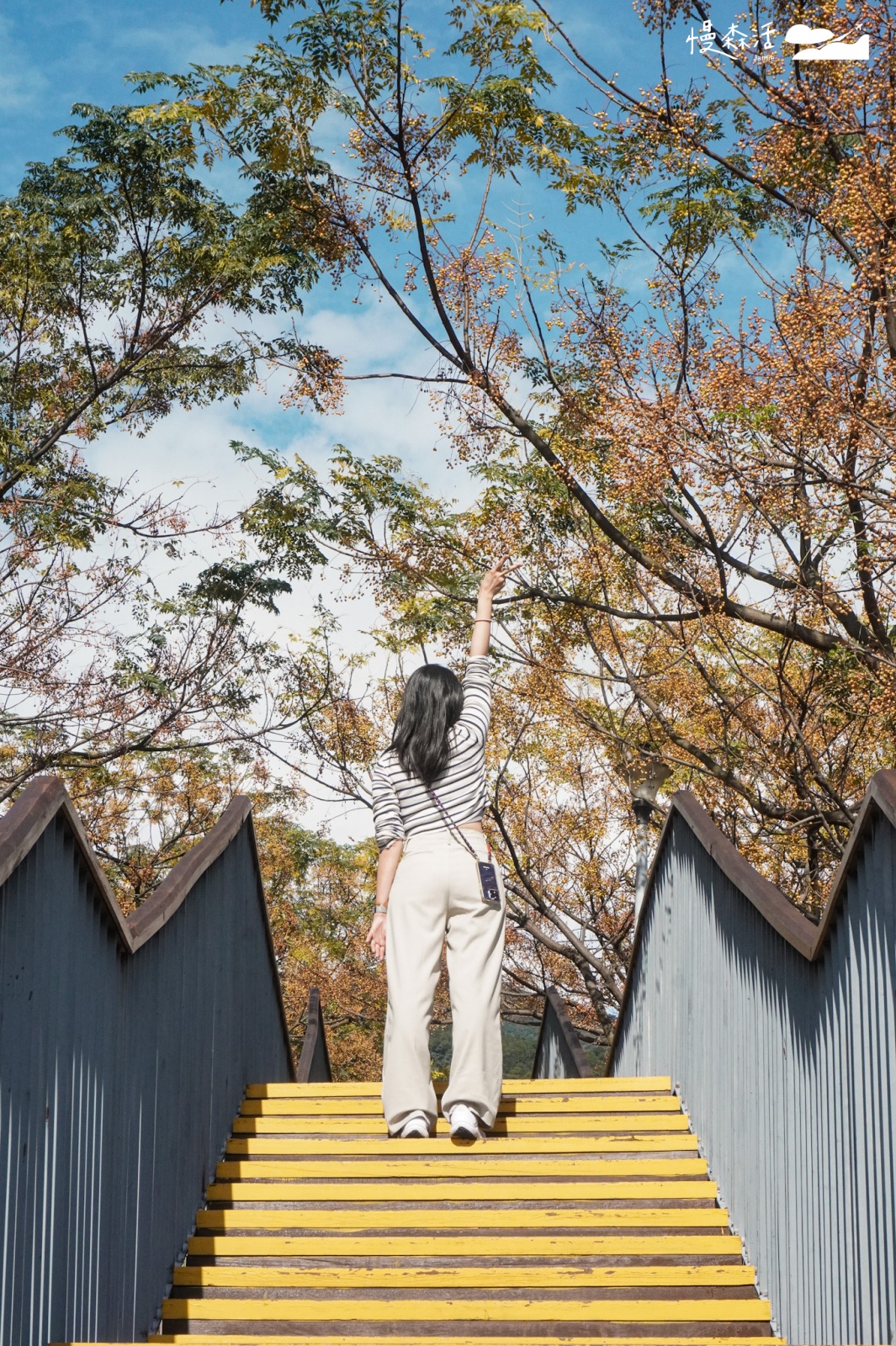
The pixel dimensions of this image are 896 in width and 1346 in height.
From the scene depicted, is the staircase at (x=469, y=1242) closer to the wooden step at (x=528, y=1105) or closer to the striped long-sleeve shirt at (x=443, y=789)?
the wooden step at (x=528, y=1105)

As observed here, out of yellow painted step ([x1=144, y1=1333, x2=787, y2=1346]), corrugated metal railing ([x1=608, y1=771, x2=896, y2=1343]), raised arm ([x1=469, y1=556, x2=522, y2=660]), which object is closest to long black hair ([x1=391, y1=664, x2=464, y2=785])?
raised arm ([x1=469, y1=556, x2=522, y2=660])

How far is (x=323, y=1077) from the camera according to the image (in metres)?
9.30

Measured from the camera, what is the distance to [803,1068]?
3.31 metres

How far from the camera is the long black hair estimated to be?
460 centimetres

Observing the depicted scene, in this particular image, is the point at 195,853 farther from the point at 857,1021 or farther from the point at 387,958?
the point at 857,1021

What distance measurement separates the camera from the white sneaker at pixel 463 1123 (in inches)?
171

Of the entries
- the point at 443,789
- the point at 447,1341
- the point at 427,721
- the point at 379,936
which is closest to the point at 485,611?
the point at 427,721

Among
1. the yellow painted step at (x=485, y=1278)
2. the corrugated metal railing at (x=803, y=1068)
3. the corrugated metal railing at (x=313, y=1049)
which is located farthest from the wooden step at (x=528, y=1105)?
the corrugated metal railing at (x=313, y=1049)

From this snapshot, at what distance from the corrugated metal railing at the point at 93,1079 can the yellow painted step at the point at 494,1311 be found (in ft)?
1.35

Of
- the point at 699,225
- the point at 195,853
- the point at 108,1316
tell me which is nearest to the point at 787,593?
the point at 699,225

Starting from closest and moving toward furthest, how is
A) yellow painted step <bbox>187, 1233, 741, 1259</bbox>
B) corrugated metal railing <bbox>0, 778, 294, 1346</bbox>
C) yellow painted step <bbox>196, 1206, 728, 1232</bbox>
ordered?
corrugated metal railing <bbox>0, 778, 294, 1346</bbox> → yellow painted step <bbox>187, 1233, 741, 1259</bbox> → yellow painted step <bbox>196, 1206, 728, 1232</bbox>

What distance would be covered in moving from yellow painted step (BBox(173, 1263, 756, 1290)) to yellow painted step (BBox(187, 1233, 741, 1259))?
0.06m

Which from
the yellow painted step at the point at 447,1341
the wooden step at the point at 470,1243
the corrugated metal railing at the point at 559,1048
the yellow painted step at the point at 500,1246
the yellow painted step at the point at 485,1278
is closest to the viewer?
the yellow painted step at the point at 447,1341

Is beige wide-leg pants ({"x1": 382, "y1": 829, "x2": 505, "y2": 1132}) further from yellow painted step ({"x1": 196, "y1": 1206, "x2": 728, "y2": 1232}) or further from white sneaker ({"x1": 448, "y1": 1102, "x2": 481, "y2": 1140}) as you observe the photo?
yellow painted step ({"x1": 196, "y1": 1206, "x2": 728, "y2": 1232})
